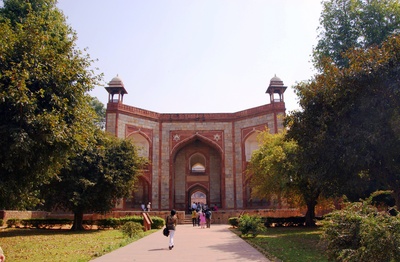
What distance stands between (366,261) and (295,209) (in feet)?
71.5

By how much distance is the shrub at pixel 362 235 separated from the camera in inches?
219

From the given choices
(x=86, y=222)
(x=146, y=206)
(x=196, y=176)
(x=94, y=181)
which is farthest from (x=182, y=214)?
(x=94, y=181)

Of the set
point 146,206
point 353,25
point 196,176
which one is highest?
point 353,25

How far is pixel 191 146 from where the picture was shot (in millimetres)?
34062

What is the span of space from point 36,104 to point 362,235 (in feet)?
25.4

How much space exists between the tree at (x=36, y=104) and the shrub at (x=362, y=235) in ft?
21.9

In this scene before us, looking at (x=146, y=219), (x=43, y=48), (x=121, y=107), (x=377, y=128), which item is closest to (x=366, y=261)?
(x=377, y=128)

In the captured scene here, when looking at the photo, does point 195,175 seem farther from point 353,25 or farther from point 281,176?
point 353,25

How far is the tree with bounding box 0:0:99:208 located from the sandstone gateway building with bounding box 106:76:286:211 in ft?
62.0

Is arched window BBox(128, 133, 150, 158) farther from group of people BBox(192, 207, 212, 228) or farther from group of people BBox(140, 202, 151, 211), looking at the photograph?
group of people BBox(192, 207, 212, 228)

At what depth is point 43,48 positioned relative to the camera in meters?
9.73

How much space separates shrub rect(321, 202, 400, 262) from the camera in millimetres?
5566

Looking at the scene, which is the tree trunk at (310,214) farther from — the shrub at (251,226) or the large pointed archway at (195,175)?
the large pointed archway at (195,175)

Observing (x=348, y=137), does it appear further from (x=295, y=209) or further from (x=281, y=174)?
(x=295, y=209)
